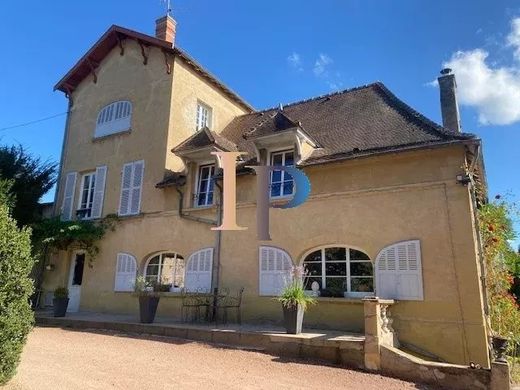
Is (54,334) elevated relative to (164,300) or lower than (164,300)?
lower

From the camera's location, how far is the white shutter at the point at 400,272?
855 centimetres

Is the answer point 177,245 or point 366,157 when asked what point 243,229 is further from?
point 366,157

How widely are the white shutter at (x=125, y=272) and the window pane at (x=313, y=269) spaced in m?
5.84

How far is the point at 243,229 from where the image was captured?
11.0m

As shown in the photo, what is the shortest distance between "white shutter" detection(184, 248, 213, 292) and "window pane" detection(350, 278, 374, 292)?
3.97 meters

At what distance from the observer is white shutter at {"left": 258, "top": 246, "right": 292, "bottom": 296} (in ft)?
33.1

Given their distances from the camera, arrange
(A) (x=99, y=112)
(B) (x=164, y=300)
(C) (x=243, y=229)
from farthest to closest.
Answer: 1. (A) (x=99, y=112)
2. (B) (x=164, y=300)
3. (C) (x=243, y=229)

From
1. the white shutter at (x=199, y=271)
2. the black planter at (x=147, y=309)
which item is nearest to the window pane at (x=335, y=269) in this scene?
the white shutter at (x=199, y=271)

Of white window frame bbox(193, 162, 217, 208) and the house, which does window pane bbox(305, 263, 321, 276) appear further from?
white window frame bbox(193, 162, 217, 208)

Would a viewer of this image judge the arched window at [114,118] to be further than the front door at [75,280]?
Yes

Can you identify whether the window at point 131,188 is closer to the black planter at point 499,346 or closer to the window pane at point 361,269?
the window pane at point 361,269

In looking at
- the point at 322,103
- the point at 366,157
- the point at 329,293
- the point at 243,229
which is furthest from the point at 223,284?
the point at 322,103

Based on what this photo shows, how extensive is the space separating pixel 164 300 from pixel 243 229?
3408 millimetres

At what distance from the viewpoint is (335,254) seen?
32.0 ft
